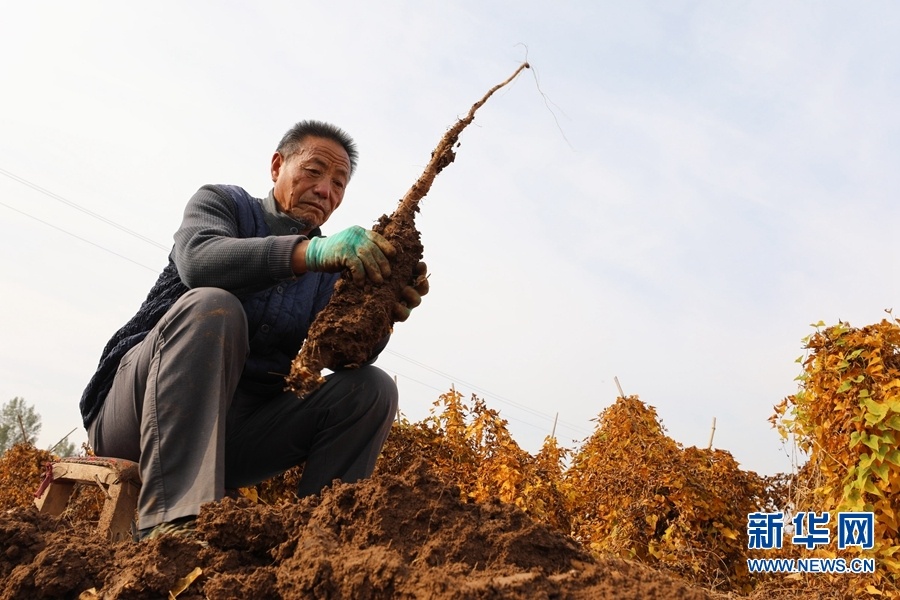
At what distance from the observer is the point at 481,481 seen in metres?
4.62

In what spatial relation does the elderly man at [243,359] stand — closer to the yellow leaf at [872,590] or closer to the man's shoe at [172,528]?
the man's shoe at [172,528]

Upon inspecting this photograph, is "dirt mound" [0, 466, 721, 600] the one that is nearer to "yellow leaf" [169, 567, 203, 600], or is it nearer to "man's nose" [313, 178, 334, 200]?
Result: "yellow leaf" [169, 567, 203, 600]

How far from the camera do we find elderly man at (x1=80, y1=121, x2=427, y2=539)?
6.91ft

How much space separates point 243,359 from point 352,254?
1.69 ft

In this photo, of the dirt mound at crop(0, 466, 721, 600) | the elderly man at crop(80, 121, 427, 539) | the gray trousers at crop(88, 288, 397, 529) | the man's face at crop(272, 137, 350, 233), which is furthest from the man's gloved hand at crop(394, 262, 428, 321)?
the dirt mound at crop(0, 466, 721, 600)

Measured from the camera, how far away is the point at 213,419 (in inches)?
83.3

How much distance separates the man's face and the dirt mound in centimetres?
155

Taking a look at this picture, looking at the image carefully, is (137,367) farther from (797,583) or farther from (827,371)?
(827,371)

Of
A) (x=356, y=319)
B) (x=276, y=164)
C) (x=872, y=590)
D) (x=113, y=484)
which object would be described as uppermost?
(x=276, y=164)

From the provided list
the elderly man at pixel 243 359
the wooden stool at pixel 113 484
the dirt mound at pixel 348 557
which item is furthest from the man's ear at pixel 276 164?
the dirt mound at pixel 348 557

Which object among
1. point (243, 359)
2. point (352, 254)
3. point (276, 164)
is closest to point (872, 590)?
point (352, 254)

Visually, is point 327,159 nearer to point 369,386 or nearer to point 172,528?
point 369,386

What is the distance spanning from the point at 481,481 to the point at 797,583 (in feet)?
6.53

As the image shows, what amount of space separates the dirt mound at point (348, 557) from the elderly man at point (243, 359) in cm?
33
